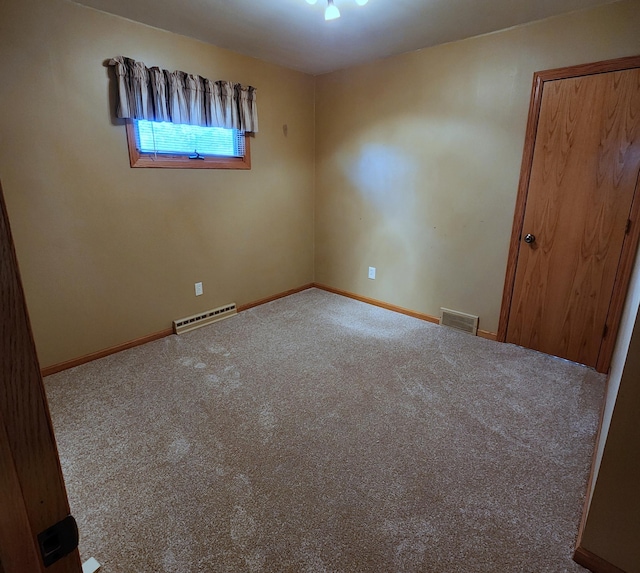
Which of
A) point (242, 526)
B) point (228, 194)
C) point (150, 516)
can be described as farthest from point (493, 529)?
point (228, 194)

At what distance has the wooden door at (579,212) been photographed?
7.76 ft

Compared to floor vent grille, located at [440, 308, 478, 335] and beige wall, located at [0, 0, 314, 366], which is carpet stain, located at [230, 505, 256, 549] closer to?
beige wall, located at [0, 0, 314, 366]

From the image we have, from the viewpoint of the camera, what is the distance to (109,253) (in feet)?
9.06

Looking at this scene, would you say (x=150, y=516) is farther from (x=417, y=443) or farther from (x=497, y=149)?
(x=497, y=149)

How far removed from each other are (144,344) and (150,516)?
176 centimetres

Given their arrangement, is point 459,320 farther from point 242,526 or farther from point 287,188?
point 242,526

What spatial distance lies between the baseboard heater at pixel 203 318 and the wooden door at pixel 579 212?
2.58 metres

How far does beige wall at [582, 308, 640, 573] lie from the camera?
1190mm

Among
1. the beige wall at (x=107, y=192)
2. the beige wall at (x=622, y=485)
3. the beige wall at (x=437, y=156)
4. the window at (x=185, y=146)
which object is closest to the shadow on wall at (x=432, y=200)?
the beige wall at (x=437, y=156)

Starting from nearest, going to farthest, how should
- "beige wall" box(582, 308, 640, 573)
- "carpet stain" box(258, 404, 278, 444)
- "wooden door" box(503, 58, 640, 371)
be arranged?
"beige wall" box(582, 308, 640, 573) → "carpet stain" box(258, 404, 278, 444) → "wooden door" box(503, 58, 640, 371)

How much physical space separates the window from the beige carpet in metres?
1.51

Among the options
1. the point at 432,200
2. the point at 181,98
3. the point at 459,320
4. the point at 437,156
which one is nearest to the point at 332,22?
the point at 181,98

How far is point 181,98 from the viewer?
2822mm

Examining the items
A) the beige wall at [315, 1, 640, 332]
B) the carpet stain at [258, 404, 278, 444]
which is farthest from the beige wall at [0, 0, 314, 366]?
the carpet stain at [258, 404, 278, 444]
